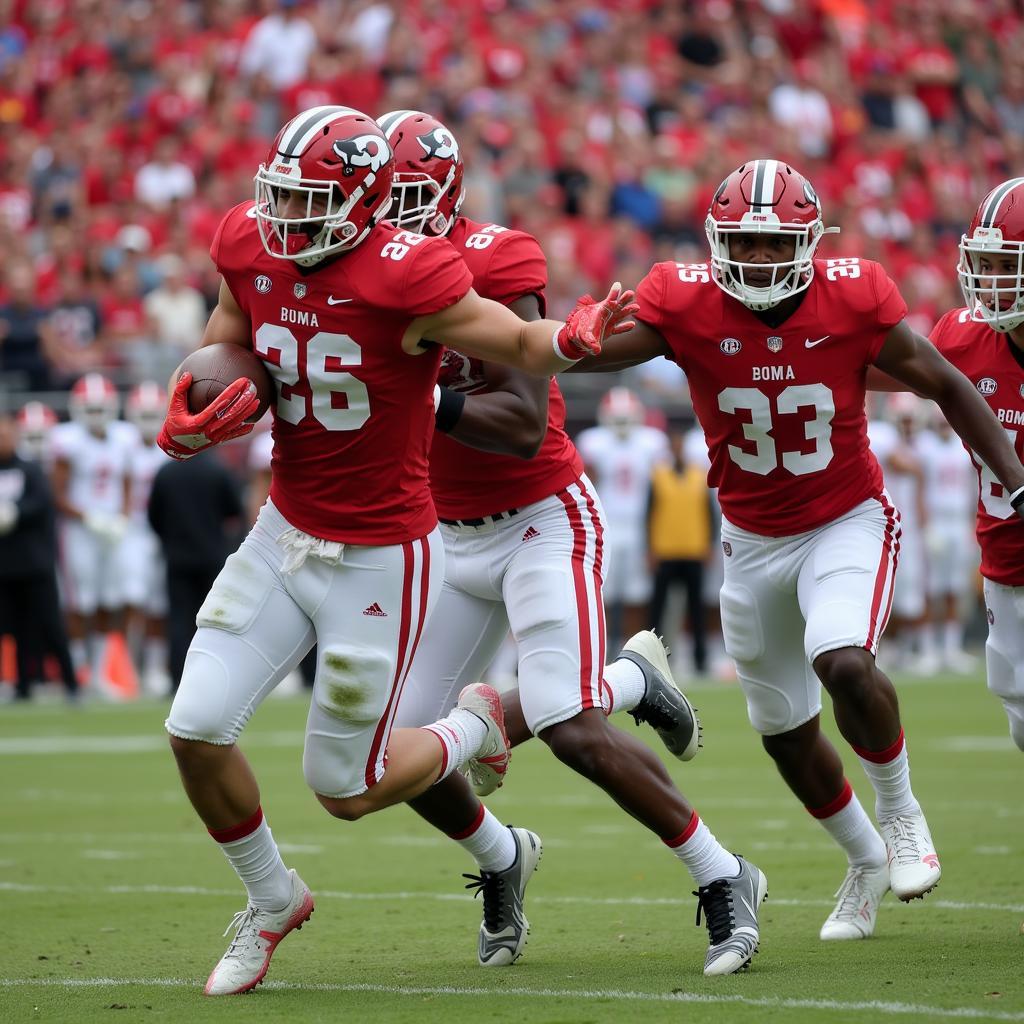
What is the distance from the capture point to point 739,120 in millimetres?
18531

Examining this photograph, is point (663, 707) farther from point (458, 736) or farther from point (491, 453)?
point (491, 453)

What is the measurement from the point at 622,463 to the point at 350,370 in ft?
35.4

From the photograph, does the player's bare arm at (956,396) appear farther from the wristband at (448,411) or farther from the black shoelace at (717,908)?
the black shoelace at (717,908)

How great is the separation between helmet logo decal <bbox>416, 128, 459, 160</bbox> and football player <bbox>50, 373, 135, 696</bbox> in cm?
919

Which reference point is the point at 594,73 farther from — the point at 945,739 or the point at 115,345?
the point at 945,739

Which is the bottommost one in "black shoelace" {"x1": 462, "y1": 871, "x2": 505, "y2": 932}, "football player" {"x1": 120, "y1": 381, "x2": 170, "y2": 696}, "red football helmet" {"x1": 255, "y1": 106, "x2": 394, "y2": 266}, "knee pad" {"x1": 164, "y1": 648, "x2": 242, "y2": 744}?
"football player" {"x1": 120, "y1": 381, "x2": 170, "y2": 696}

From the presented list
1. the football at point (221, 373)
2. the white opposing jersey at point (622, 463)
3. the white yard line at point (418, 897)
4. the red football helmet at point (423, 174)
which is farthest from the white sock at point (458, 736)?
the white opposing jersey at point (622, 463)

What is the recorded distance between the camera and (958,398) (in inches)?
200

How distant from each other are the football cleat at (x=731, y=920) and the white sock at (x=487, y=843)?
600 mm

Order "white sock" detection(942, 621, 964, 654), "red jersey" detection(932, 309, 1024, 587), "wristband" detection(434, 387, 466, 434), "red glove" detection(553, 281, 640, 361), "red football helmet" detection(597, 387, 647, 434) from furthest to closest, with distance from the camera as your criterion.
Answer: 1. "white sock" detection(942, 621, 964, 654)
2. "red football helmet" detection(597, 387, 647, 434)
3. "red jersey" detection(932, 309, 1024, 587)
4. "wristband" detection(434, 387, 466, 434)
5. "red glove" detection(553, 281, 640, 361)

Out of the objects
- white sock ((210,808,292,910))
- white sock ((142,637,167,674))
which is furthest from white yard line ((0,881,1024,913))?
white sock ((142,637,167,674))

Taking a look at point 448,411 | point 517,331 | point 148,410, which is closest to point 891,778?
point 448,411

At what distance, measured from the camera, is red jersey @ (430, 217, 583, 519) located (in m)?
5.02

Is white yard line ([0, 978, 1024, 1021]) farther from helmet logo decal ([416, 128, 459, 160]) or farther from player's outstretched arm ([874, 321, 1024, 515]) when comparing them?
helmet logo decal ([416, 128, 459, 160])
